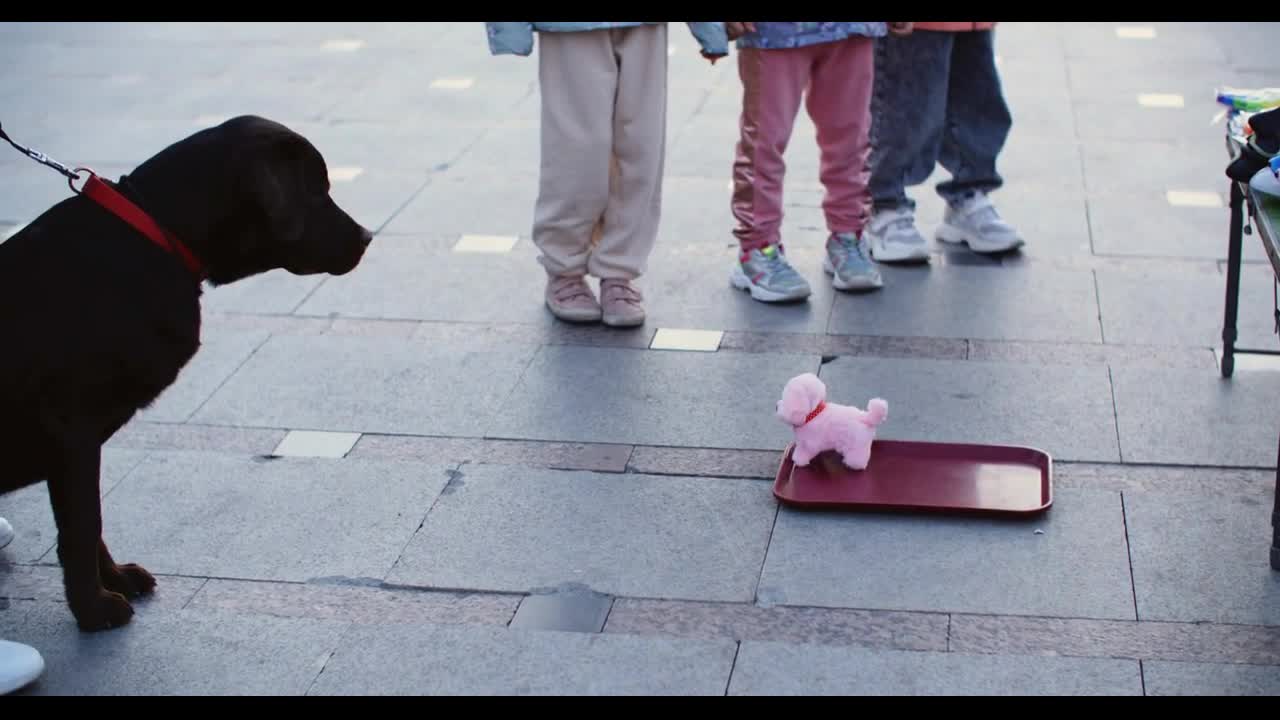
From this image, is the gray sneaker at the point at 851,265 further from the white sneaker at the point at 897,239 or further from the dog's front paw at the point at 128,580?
the dog's front paw at the point at 128,580

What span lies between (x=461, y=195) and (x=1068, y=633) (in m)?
3.66

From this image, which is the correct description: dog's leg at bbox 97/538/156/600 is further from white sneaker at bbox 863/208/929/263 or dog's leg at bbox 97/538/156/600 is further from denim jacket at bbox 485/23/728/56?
white sneaker at bbox 863/208/929/263

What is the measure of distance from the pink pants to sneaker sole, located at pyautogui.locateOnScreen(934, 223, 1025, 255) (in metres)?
0.51

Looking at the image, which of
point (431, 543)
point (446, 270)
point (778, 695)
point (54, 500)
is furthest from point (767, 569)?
point (446, 270)

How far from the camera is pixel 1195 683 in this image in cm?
279

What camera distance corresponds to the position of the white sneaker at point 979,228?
5121 mm

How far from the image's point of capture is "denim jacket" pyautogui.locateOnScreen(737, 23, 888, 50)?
4.52 m

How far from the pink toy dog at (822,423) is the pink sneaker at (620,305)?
1136mm

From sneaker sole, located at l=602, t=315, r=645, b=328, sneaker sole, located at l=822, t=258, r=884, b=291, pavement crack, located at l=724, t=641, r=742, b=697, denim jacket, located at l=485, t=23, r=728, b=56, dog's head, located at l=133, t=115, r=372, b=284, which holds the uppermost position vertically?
dog's head, located at l=133, t=115, r=372, b=284

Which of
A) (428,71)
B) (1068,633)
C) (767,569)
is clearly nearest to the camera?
(1068,633)

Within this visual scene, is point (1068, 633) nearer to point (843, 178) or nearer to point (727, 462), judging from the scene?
point (727, 462)

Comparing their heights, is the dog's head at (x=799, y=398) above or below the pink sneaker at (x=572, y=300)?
above

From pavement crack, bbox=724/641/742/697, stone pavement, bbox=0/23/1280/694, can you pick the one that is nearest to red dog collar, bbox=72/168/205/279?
stone pavement, bbox=0/23/1280/694

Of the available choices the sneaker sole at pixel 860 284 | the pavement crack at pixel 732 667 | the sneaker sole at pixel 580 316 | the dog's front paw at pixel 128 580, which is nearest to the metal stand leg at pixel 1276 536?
the pavement crack at pixel 732 667
